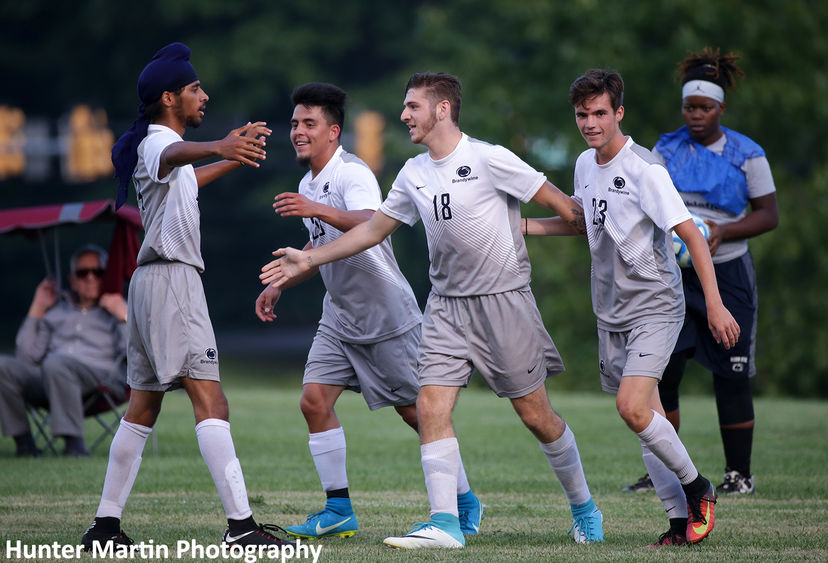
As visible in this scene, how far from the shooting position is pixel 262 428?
42.1 feet

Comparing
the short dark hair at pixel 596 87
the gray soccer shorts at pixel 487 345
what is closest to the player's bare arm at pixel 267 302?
the gray soccer shorts at pixel 487 345

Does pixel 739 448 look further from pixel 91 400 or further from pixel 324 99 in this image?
pixel 91 400

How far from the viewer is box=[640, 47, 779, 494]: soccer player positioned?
26.1 feet

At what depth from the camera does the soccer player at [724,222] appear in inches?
313

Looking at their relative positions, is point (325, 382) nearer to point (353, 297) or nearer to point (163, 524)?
point (353, 297)

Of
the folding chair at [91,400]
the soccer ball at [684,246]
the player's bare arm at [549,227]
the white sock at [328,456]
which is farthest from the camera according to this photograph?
the folding chair at [91,400]

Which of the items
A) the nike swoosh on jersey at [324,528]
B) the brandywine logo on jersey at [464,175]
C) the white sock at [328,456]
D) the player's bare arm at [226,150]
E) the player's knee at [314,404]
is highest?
the player's bare arm at [226,150]

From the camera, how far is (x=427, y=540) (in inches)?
230

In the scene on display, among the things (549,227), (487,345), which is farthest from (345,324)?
(549,227)

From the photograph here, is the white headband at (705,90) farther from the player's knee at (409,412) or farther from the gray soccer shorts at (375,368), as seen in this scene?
the player's knee at (409,412)

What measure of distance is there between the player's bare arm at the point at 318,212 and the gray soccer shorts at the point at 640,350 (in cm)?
141

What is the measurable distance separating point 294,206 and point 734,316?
338 centimetres

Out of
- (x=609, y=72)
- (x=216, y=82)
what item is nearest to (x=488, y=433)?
(x=609, y=72)

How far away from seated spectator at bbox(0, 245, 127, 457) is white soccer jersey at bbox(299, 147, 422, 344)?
13.7 feet
